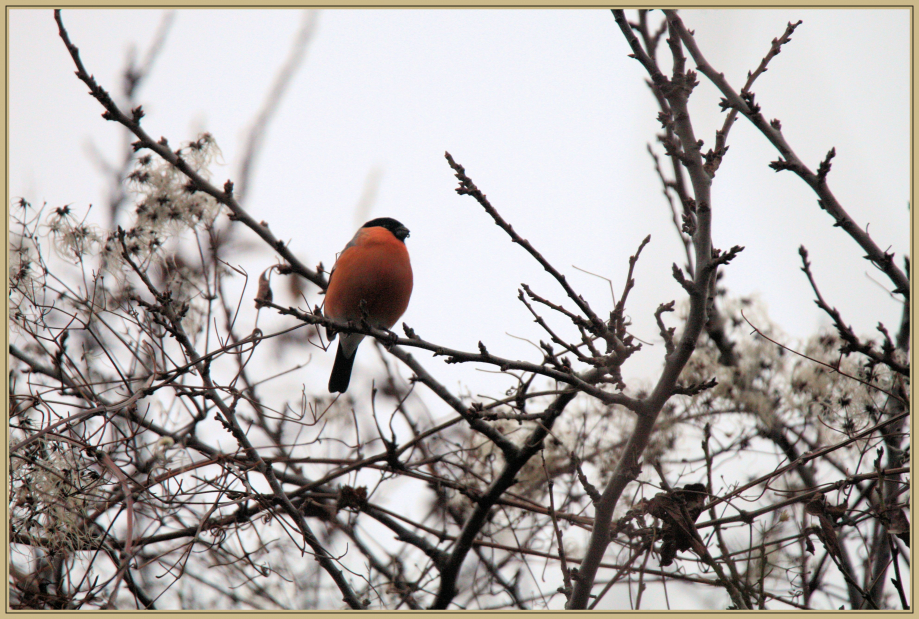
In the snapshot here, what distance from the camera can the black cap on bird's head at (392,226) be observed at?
491 centimetres

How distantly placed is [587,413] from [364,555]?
1.51 m

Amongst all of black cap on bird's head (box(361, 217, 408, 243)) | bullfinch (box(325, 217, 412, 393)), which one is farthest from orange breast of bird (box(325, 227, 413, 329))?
black cap on bird's head (box(361, 217, 408, 243))

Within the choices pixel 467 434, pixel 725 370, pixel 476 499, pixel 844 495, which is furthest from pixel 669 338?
pixel 467 434

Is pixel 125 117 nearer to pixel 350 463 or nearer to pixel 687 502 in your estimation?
pixel 350 463

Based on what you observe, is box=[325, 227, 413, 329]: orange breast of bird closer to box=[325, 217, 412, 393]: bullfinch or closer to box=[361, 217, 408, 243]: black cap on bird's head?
Result: box=[325, 217, 412, 393]: bullfinch

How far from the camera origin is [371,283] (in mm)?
4270

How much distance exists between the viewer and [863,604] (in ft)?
9.46

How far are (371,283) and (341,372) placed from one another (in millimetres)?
951

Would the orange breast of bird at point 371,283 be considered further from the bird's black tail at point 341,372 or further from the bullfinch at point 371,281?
the bird's black tail at point 341,372

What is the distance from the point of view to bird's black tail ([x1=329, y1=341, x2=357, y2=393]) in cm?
494

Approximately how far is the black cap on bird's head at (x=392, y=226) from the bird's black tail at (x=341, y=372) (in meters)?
0.84

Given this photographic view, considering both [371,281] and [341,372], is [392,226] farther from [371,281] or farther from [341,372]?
[341,372]

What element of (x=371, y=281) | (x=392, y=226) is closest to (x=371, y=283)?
(x=371, y=281)

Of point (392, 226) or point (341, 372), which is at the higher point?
point (392, 226)
